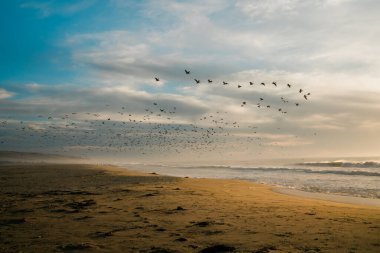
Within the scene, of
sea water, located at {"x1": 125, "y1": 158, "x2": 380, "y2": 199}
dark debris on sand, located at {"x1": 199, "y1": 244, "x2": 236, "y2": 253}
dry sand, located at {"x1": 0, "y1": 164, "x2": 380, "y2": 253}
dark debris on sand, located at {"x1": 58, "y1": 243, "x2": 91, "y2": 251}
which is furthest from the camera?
sea water, located at {"x1": 125, "y1": 158, "x2": 380, "y2": 199}

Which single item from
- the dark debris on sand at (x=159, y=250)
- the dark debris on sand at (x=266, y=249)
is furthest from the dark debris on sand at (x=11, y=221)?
the dark debris on sand at (x=266, y=249)

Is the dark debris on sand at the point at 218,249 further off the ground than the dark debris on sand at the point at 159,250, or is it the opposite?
the dark debris on sand at the point at 218,249

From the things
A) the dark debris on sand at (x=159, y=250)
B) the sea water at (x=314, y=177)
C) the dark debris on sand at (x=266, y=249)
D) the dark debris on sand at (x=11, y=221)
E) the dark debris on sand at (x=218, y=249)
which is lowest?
the sea water at (x=314, y=177)

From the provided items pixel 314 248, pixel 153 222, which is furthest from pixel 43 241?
pixel 314 248

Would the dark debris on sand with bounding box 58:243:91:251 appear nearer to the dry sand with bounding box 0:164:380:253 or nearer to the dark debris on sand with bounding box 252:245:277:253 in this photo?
the dry sand with bounding box 0:164:380:253

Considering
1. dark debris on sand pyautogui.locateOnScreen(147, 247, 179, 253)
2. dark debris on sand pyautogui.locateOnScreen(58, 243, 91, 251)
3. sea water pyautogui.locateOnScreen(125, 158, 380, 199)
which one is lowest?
sea water pyautogui.locateOnScreen(125, 158, 380, 199)

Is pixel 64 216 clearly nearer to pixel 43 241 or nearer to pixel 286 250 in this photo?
pixel 43 241

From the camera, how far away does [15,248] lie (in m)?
7.69

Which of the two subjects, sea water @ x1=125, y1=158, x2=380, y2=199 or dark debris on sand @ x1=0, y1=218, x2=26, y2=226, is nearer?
dark debris on sand @ x1=0, y1=218, x2=26, y2=226

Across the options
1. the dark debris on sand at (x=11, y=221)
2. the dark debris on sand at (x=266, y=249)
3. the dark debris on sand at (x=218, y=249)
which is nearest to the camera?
the dark debris on sand at (x=266, y=249)

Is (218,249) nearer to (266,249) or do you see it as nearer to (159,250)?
(266,249)

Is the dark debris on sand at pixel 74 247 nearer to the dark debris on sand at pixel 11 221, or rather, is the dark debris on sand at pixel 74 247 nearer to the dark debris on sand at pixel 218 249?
the dark debris on sand at pixel 218 249

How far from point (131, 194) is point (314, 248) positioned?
11.3 meters

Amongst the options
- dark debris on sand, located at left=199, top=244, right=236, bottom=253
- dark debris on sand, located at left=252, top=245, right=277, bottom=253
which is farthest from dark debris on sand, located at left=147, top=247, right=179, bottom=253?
dark debris on sand, located at left=252, top=245, right=277, bottom=253
